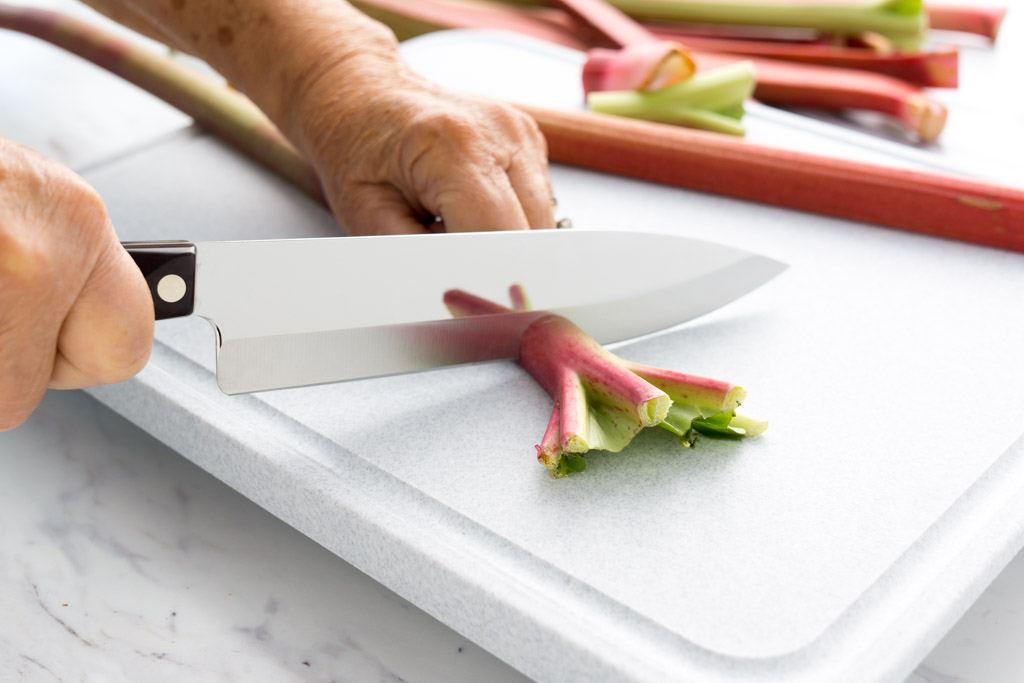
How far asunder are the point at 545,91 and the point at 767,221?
62cm

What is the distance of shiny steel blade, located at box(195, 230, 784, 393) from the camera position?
0.97 metres

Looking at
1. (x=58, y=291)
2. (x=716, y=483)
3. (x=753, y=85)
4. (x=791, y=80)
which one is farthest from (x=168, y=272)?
(x=791, y=80)

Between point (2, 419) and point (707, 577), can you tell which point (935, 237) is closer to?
point (707, 577)

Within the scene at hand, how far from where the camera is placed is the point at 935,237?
1406mm

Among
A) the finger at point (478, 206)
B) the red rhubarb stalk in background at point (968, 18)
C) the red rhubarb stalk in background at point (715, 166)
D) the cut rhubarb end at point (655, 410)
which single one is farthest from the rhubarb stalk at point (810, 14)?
the cut rhubarb end at point (655, 410)

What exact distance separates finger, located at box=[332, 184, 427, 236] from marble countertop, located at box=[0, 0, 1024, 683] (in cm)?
39

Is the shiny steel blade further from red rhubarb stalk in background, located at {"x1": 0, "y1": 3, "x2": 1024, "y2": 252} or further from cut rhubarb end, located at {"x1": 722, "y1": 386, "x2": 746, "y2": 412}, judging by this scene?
red rhubarb stalk in background, located at {"x1": 0, "y1": 3, "x2": 1024, "y2": 252}

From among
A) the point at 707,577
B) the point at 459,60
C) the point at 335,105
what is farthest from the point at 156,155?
the point at 707,577

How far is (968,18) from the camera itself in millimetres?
2312

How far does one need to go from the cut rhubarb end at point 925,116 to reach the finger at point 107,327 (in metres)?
1.45

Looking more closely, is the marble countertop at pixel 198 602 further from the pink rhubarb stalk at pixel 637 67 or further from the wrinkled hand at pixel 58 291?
the pink rhubarb stalk at pixel 637 67

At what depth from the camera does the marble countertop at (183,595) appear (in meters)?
0.91

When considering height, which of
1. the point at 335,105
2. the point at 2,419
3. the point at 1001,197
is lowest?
the point at 2,419

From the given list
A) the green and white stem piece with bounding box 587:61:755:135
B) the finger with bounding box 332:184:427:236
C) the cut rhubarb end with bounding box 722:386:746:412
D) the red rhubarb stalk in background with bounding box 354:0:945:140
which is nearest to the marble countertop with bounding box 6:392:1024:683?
the cut rhubarb end with bounding box 722:386:746:412
